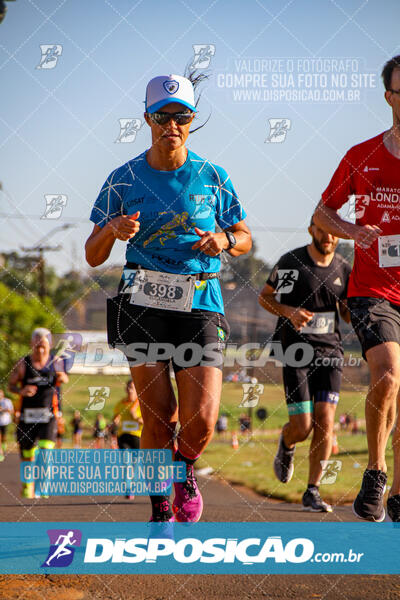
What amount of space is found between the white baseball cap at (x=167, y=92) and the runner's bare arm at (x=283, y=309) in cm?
248

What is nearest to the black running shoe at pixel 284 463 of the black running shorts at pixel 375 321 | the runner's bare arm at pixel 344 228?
the black running shorts at pixel 375 321

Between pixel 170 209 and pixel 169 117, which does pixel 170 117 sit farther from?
pixel 170 209

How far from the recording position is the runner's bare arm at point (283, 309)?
6614 mm

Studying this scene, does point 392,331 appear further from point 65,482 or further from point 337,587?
point 65,482

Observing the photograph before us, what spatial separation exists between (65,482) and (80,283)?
4818cm

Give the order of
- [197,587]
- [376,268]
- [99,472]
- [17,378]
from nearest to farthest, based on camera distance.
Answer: [197,587] < [376,268] < [99,472] < [17,378]

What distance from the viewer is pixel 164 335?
4699 millimetres

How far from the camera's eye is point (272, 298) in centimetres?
696

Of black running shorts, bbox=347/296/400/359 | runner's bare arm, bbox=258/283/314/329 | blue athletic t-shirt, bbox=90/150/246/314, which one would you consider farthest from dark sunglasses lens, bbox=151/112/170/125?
runner's bare arm, bbox=258/283/314/329

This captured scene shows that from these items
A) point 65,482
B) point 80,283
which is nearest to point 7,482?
point 65,482

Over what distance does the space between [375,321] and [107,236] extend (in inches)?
65.5

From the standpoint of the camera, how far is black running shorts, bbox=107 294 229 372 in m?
4.65

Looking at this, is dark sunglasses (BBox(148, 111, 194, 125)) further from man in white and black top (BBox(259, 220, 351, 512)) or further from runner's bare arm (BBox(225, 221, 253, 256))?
man in white and black top (BBox(259, 220, 351, 512))

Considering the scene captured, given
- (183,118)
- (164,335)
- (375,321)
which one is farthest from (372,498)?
(183,118)
